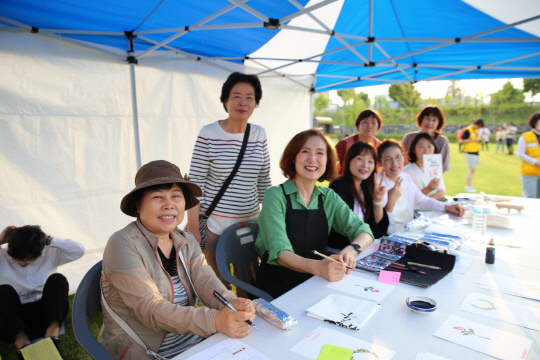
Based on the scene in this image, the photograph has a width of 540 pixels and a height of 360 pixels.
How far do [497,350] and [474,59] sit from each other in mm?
4794

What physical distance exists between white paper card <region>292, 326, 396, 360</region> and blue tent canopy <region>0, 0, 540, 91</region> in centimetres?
235

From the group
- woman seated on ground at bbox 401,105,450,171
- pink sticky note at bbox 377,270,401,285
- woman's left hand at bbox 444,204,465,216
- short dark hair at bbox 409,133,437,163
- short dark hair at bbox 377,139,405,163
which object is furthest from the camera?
woman seated on ground at bbox 401,105,450,171

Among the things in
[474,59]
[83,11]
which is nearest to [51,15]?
[83,11]

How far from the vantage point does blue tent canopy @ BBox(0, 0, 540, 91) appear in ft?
9.19

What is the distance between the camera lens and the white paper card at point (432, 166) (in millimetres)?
3521

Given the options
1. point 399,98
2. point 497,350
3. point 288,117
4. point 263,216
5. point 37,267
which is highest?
point 399,98

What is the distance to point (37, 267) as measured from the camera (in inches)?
101

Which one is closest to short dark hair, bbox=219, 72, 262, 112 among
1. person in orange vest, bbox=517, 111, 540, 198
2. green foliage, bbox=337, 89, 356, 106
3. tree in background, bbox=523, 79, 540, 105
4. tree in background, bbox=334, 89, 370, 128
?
person in orange vest, bbox=517, 111, 540, 198

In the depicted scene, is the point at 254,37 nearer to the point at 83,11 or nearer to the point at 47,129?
the point at 83,11

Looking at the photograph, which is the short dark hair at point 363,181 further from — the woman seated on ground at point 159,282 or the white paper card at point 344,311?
the woman seated on ground at point 159,282

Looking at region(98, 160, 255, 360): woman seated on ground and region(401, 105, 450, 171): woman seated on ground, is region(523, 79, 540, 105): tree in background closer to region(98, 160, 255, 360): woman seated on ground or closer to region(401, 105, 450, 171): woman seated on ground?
region(401, 105, 450, 171): woman seated on ground

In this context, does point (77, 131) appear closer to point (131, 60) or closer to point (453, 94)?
point (131, 60)

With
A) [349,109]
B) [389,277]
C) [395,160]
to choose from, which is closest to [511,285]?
[389,277]

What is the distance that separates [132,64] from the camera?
3.59 metres
